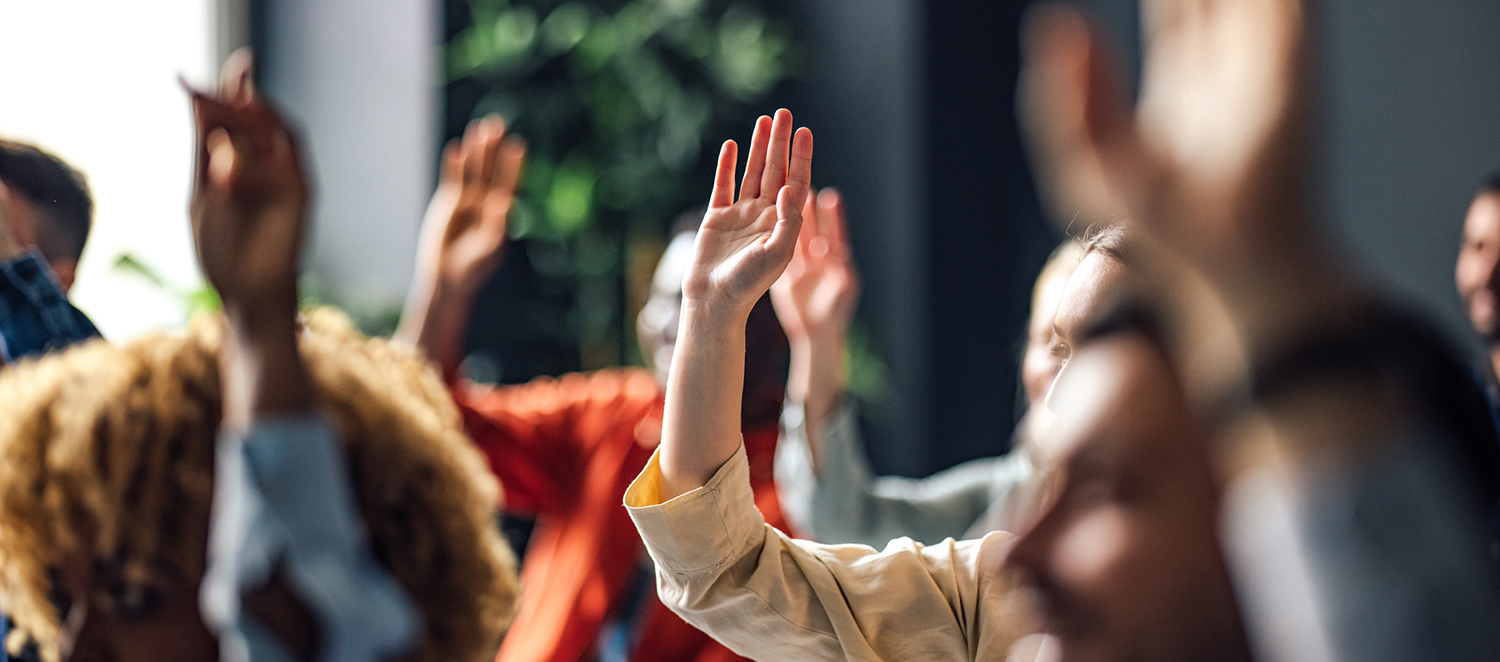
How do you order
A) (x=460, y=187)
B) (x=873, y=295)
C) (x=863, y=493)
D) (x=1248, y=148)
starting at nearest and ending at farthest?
(x=1248, y=148), (x=863, y=493), (x=460, y=187), (x=873, y=295)

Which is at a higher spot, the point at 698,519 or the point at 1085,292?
the point at 1085,292

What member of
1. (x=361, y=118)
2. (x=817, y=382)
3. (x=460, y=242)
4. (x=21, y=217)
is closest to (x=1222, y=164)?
(x=817, y=382)

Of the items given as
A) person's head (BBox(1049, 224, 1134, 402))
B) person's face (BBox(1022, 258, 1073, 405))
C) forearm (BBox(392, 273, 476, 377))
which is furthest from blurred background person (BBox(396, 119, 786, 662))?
person's head (BBox(1049, 224, 1134, 402))

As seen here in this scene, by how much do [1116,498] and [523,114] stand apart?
7.71 ft

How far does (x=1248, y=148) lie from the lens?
29 centimetres

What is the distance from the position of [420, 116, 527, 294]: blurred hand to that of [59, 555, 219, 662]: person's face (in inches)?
25.6

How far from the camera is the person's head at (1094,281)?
0.40 m

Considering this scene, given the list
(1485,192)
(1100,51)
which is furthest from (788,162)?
(1485,192)

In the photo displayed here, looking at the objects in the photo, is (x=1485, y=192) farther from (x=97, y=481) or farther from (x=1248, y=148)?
(x=97, y=481)

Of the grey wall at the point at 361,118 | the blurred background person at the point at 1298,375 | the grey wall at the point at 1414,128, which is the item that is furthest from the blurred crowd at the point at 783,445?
the grey wall at the point at 361,118

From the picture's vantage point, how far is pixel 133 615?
2.33ft

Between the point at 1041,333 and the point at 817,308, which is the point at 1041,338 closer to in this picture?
the point at 1041,333

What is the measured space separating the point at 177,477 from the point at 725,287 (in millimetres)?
412

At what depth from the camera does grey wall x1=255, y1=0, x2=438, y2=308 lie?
94.5 inches
